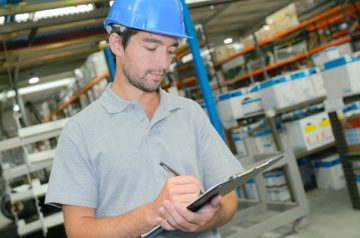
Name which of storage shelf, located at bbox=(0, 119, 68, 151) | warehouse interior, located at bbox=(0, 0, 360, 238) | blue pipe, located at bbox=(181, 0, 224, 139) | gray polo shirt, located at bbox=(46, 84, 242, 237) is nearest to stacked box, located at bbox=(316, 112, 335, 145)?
warehouse interior, located at bbox=(0, 0, 360, 238)

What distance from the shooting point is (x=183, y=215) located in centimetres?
88

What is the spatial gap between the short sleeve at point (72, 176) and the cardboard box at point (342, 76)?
3.13m

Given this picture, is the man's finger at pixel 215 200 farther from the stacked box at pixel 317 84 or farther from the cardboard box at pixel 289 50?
the cardboard box at pixel 289 50

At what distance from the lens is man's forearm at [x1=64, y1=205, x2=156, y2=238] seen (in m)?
0.93

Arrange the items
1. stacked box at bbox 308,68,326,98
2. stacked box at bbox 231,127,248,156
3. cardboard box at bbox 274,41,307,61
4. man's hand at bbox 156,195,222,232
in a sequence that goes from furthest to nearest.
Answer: cardboard box at bbox 274,41,307,61
stacked box at bbox 231,127,248,156
stacked box at bbox 308,68,326,98
man's hand at bbox 156,195,222,232

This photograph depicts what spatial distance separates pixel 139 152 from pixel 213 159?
272 millimetres

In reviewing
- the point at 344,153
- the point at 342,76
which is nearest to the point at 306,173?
the point at 344,153

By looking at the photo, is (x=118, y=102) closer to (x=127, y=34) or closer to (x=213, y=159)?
(x=127, y=34)

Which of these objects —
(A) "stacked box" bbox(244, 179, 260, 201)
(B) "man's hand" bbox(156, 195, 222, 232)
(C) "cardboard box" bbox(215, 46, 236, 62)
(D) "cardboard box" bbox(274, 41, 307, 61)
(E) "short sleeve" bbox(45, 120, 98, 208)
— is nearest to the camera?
(B) "man's hand" bbox(156, 195, 222, 232)

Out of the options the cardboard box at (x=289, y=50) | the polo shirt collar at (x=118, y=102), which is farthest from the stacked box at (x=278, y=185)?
the polo shirt collar at (x=118, y=102)

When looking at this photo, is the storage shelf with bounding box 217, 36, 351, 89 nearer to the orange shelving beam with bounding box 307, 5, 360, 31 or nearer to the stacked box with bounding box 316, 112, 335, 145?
the orange shelving beam with bounding box 307, 5, 360, 31

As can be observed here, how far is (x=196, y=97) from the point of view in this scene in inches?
248

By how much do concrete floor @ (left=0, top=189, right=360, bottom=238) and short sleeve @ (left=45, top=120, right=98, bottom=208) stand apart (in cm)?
281

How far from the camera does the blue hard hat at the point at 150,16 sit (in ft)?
3.78
